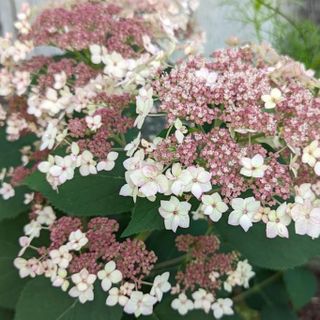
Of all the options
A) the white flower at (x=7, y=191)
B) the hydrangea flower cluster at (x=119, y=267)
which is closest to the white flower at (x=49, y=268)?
the hydrangea flower cluster at (x=119, y=267)

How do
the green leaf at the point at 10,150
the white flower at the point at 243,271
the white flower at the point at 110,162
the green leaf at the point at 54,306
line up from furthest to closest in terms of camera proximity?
the green leaf at the point at 10,150 < the white flower at the point at 243,271 < the green leaf at the point at 54,306 < the white flower at the point at 110,162

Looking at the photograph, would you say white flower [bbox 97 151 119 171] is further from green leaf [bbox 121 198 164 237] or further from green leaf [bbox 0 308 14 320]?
green leaf [bbox 0 308 14 320]

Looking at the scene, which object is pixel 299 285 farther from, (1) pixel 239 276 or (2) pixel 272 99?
(2) pixel 272 99

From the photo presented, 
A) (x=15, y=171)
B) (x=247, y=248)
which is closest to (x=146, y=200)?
(x=247, y=248)

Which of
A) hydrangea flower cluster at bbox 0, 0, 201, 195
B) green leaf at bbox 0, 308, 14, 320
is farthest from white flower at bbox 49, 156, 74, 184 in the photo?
green leaf at bbox 0, 308, 14, 320

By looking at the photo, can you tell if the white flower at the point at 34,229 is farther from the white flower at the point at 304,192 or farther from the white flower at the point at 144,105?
the white flower at the point at 304,192

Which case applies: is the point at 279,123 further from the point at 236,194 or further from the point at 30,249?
the point at 30,249
